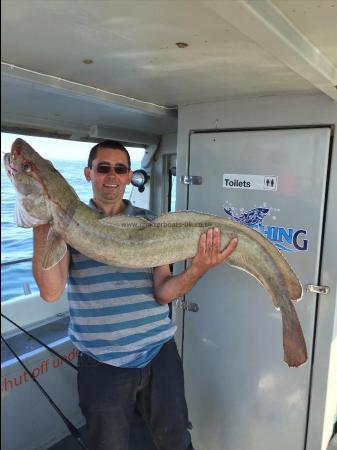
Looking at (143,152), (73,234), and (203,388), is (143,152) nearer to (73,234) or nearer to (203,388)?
(203,388)

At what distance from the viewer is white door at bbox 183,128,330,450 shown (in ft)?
9.05

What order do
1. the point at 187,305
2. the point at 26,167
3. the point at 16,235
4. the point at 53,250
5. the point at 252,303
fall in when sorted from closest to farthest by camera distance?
the point at 16,235 → the point at 26,167 → the point at 53,250 → the point at 252,303 → the point at 187,305

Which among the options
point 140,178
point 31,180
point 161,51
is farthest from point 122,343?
point 140,178

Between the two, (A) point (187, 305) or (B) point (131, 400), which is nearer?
(B) point (131, 400)

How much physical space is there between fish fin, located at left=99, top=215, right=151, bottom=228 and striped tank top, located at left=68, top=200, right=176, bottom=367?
47 centimetres

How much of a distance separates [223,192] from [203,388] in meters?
1.61

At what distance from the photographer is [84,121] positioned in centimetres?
395

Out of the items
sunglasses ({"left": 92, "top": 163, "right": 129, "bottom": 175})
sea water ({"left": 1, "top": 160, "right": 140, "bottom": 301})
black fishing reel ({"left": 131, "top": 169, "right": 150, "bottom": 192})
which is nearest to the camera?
sea water ({"left": 1, "top": 160, "right": 140, "bottom": 301})

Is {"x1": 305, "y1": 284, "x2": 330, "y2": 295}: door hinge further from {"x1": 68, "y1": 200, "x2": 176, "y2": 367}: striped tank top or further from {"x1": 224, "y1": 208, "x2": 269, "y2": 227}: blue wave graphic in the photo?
{"x1": 68, "y1": 200, "x2": 176, "y2": 367}: striped tank top

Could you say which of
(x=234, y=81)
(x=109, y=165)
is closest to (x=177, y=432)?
(x=109, y=165)

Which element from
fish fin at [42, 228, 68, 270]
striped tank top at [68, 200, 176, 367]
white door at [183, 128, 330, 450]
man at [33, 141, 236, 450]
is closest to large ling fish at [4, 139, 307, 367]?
fish fin at [42, 228, 68, 270]

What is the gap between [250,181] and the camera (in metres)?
2.96

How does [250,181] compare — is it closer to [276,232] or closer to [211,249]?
[276,232]

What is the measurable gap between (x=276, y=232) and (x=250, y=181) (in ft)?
1.33
